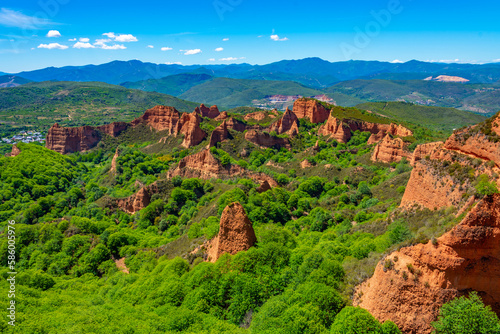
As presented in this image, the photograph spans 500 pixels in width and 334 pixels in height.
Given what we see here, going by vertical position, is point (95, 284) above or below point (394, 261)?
below

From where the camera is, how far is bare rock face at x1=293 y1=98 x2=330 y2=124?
12338 centimetres

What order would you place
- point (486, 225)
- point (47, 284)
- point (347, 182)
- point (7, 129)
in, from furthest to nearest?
point (7, 129) → point (347, 182) → point (47, 284) → point (486, 225)

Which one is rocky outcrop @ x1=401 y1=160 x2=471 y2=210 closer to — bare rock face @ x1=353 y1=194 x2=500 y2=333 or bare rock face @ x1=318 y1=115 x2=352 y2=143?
bare rock face @ x1=353 y1=194 x2=500 y2=333

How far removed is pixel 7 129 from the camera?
175 metres

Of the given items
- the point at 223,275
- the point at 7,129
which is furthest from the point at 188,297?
the point at 7,129

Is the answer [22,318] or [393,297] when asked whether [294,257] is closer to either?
[393,297]

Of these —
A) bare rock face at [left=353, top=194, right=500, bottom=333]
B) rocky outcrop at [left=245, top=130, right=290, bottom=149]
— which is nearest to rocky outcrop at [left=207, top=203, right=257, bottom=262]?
bare rock face at [left=353, top=194, right=500, bottom=333]

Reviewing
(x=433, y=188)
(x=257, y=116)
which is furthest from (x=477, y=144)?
(x=257, y=116)

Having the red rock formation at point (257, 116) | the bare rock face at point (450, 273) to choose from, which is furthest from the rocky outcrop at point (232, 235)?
the red rock formation at point (257, 116)

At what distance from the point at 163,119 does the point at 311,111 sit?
58394mm

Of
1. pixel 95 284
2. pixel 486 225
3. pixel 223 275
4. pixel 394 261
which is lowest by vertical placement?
pixel 95 284

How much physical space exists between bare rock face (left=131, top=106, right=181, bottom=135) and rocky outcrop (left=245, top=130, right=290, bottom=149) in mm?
27355

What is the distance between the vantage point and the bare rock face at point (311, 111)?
12338cm

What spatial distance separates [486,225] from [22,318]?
3251 centimetres
